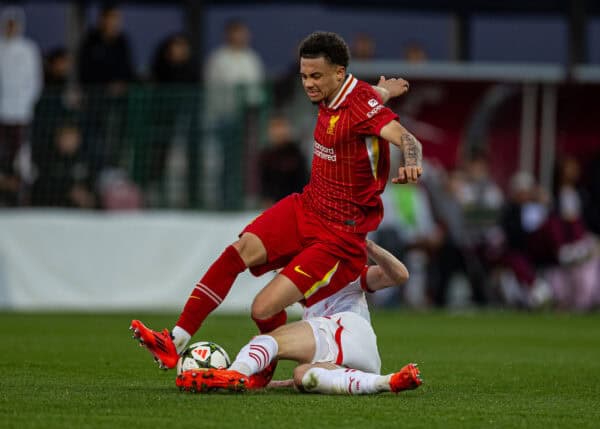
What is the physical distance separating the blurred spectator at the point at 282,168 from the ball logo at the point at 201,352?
28.9 ft

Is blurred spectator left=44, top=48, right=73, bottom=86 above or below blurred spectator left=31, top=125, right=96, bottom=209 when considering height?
above

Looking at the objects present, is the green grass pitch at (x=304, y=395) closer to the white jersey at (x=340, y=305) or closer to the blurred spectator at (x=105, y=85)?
the white jersey at (x=340, y=305)

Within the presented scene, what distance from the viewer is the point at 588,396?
750 centimetres

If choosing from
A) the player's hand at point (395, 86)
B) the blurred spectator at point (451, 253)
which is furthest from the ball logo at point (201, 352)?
the blurred spectator at point (451, 253)

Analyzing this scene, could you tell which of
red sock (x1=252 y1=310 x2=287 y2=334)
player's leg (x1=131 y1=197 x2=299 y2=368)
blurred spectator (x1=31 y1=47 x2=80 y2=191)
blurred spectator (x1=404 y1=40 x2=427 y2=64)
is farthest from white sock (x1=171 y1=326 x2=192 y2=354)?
blurred spectator (x1=404 y1=40 x2=427 y2=64)

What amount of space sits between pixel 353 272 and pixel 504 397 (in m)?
1.09

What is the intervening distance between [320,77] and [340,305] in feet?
4.45

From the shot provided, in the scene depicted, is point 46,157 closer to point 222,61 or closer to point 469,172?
point 222,61

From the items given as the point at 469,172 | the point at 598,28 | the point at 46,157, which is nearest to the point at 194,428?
the point at 46,157

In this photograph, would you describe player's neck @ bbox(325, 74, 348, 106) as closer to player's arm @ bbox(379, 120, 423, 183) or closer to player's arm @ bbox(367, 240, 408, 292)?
player's arm @ bbox(379, 120, 423, 183)

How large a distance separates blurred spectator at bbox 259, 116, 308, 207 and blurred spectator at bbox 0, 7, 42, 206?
122 inches

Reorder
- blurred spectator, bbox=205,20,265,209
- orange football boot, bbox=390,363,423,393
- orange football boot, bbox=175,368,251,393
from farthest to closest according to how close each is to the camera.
→ 1. blurred spectator, bbox=205,20,265,209
2. orange football boot, bbox=175,368,251,393
3. orange football boot, bbox=390,363,423,393

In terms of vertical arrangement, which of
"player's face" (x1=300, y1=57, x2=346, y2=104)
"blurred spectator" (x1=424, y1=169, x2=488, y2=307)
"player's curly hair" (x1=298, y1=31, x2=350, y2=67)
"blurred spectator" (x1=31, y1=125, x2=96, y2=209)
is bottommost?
"blurred spectator" (x1=424, y1=169, x2=488, y2=307)

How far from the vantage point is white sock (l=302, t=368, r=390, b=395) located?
7098 millimetres
